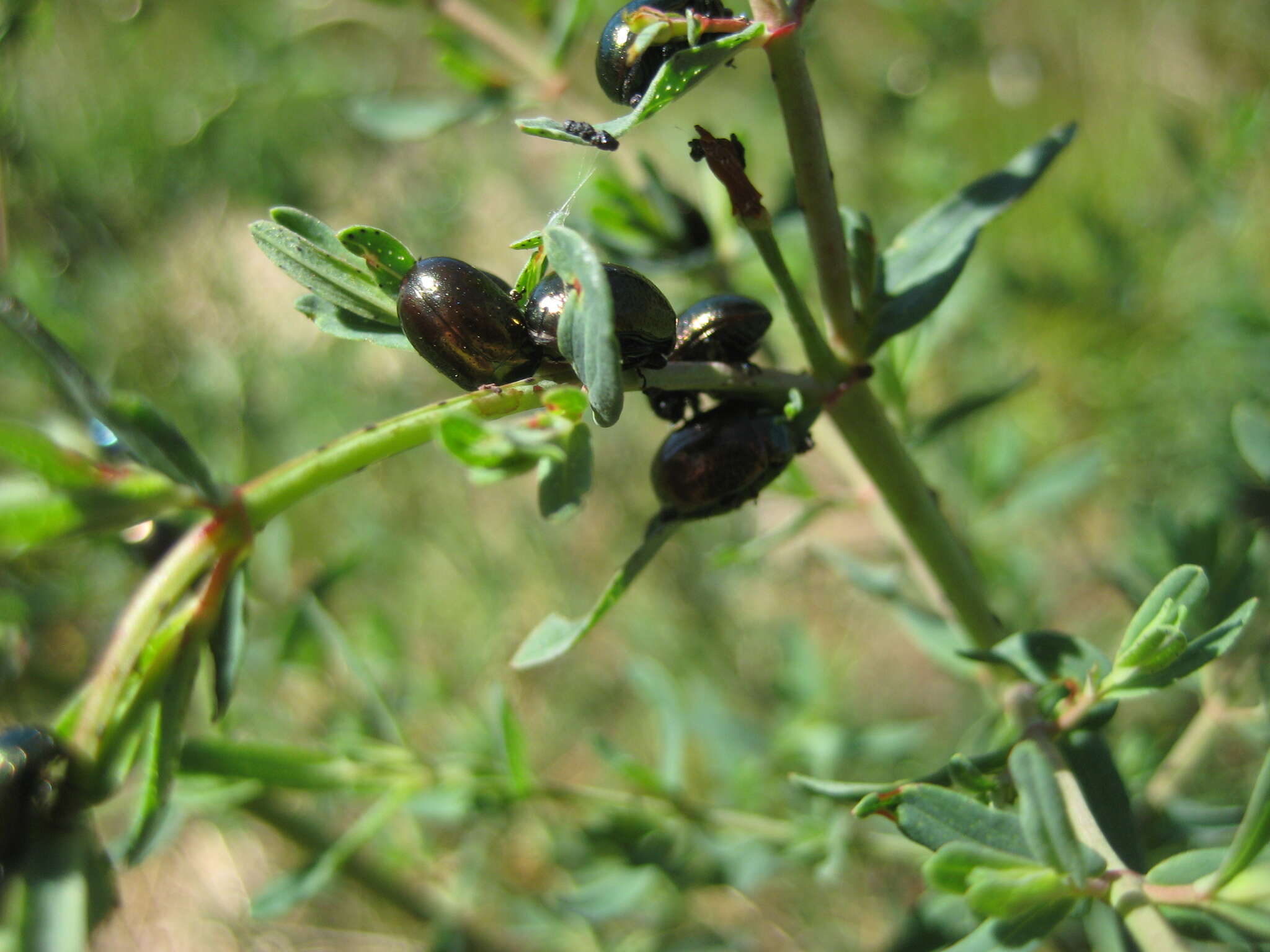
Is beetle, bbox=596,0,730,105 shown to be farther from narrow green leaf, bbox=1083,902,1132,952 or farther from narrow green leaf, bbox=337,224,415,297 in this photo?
narrow green leaf, bbox=1083,902,1132,952

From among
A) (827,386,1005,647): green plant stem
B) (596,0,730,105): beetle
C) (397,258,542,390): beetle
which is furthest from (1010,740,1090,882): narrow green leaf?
(596,0,730,105): beetle

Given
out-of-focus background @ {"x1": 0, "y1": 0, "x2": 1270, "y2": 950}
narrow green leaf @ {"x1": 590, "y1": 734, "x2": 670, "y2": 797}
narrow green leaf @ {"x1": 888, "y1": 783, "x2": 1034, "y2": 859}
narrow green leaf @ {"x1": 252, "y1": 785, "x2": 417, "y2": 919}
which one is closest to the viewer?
narrow green leaf @ {"x1": 888, "y1": 783, "x2": 1034, "y2": 859}

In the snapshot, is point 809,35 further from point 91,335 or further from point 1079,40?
point 1079,40

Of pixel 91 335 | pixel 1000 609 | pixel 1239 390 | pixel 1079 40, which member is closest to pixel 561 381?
pixel 1000 609

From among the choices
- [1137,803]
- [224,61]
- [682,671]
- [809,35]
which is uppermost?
[809,35]

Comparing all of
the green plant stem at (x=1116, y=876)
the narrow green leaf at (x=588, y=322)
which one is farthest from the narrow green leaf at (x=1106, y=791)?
the narrow green leaf at (x=588, y=322)

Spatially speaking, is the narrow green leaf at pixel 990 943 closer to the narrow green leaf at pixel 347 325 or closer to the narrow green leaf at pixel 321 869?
the narrow green leaf at pixel 347 325
